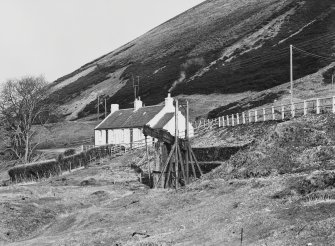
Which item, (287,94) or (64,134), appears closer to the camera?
(287,94)

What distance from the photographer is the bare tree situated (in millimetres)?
67250

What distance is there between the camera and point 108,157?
58.9 m

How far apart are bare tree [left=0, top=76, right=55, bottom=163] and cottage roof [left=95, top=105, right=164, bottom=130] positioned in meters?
8.82

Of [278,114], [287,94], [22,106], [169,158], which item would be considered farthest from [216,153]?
[22,106]

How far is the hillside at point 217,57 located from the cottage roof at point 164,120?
2062 centimetres

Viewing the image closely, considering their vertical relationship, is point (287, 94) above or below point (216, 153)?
above

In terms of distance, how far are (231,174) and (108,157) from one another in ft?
102

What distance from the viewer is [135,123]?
228ft

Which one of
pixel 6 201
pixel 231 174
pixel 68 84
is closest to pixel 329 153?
pixel 231 174

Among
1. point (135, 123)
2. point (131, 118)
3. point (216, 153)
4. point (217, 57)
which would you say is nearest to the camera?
point (216, 153)

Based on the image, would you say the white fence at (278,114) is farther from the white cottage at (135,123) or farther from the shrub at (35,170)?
the shrub at (35,170)

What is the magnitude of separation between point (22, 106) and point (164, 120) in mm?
18688

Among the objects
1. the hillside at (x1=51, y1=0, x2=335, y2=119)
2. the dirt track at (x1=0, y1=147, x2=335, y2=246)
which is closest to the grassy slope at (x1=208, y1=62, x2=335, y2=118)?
the hillside at (x1=51, y1=0, x2=335, y2=119)

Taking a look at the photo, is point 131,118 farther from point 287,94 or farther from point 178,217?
point 178,217
